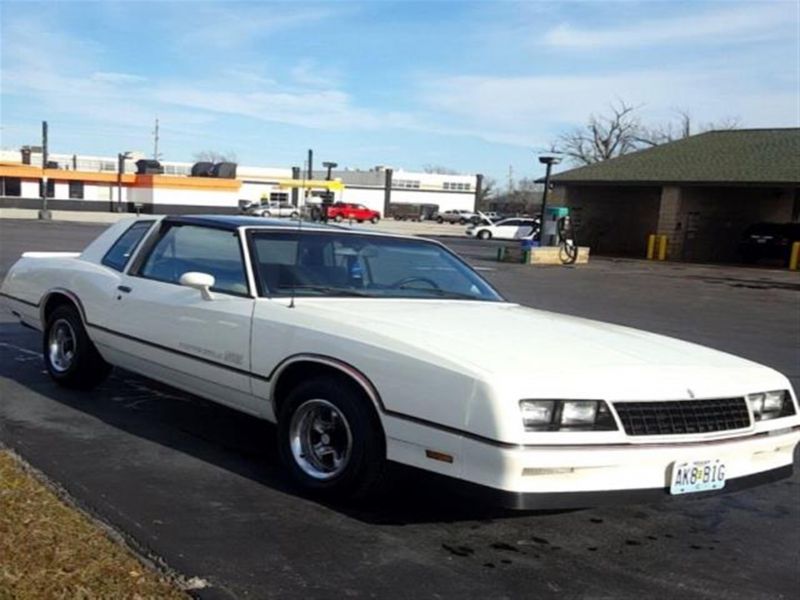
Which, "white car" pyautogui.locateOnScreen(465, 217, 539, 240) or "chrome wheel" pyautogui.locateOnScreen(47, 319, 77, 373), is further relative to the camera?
"white car" pyautogui.locateOnScreen(465, 217, 539, 240)

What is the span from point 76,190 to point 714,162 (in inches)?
2011

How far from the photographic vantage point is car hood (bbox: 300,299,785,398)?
3.64 metres

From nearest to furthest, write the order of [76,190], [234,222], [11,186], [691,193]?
[234,222]
[691,193]
[11,186]
[76,190]

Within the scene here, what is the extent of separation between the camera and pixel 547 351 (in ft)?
13.0

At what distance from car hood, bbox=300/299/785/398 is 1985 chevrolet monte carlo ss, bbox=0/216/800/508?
0.5 inches

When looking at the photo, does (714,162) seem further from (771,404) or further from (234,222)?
(771,404)

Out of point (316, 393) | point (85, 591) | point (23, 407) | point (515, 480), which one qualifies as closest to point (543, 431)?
point (515, 480)

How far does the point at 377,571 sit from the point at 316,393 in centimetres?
104

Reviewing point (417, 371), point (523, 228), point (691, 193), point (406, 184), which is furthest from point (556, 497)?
point (406, 184)

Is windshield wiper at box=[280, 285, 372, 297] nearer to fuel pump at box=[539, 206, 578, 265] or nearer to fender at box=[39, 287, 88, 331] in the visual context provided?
fender at box=[39, 287, 88, 331]

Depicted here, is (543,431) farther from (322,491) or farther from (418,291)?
(418,291)

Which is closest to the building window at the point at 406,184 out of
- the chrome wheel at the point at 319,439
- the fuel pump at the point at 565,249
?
the fuel pump at the point at 565,249

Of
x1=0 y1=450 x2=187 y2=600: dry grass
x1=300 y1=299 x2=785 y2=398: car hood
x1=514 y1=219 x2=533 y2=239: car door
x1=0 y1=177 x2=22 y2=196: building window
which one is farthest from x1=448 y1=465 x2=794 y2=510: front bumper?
x1=0 y1=177 x2=22 y2=196: building window

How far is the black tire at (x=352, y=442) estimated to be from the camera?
3.99 meters
